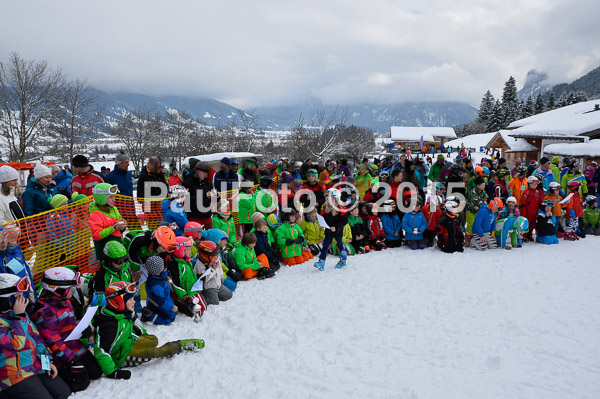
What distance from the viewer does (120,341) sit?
3467 millimetres

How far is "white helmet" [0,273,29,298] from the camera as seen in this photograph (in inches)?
106

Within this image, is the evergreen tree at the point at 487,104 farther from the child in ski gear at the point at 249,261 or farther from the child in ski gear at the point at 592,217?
the child in ski gear at the point at 249,261

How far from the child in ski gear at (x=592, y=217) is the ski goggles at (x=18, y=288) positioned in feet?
38.6

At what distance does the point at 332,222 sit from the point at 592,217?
7.54 metres

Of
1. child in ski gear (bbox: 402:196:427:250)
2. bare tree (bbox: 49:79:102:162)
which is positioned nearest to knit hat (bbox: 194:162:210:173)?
child in ski gear (bbox: 402:196:427:250)

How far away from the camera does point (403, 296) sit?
17.1ft

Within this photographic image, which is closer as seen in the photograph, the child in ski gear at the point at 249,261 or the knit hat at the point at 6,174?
the knit hat at the point at 6,174

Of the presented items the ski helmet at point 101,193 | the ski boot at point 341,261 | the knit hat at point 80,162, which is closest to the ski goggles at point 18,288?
the ski helmet at point 101,193

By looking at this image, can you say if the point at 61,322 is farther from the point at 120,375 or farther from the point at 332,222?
the point at 332,222

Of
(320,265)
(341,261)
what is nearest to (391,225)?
(341,261)

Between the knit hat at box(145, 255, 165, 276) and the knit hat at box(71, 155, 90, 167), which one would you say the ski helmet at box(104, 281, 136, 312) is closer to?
the knit hat at box(145, 255, 165, 276)

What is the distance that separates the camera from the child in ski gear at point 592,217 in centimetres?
895

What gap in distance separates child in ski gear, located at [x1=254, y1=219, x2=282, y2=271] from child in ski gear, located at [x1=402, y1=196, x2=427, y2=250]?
10.7 feet

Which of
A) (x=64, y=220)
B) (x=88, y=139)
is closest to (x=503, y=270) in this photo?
(x=64, y=220)
